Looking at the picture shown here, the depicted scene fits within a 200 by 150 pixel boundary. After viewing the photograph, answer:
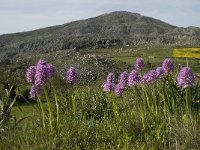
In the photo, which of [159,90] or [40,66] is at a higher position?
[40,66]

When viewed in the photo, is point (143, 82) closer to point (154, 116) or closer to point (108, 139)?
point (154, 116)

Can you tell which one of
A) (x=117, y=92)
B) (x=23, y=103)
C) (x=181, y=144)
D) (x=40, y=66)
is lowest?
(x=23, y=103)

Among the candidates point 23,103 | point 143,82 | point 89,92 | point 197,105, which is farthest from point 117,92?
point 23,103

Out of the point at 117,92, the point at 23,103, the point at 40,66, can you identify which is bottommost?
the point at 23,103

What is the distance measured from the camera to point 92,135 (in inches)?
280

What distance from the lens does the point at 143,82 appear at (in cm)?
789

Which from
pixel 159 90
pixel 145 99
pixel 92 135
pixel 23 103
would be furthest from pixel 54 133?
pixel 23 103

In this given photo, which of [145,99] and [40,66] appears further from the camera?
[145,99]

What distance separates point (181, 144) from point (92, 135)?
1.29 meters

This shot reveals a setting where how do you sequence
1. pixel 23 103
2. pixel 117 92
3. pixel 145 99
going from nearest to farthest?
pixel 117 92, pixel 145 99, pixel 23 103

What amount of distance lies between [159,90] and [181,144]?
95.3 inches

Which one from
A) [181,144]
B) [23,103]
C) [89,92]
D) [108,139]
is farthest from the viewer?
[23,103]

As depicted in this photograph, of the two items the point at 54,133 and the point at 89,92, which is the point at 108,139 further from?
the point at 89,92

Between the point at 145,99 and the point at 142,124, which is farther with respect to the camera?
the point at 145,99
